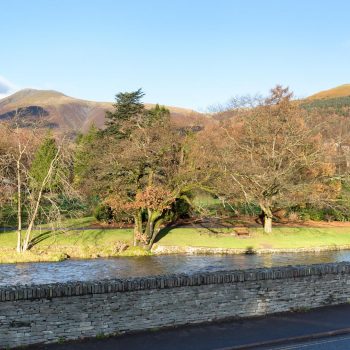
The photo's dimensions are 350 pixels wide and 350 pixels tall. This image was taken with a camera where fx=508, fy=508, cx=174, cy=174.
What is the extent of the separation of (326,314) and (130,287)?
19.6ft

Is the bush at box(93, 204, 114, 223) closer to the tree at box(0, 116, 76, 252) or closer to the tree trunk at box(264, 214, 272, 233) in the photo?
the tree at box(0, 116, 76, 252)

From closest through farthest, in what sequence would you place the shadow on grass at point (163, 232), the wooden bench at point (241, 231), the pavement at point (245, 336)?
the pavement at point (245, 336) < the shadow on grass at point (163, 232) < the wooden bench at point (241, 231)

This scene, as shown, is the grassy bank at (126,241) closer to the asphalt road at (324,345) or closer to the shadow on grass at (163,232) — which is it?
the shadow on grass at (163,232)

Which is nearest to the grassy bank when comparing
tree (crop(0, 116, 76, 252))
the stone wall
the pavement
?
tree (crop(0, 116, 76, 252))

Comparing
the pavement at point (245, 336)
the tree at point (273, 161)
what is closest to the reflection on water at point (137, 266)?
the tree at point (273, 161)

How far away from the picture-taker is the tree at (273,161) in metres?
41.5

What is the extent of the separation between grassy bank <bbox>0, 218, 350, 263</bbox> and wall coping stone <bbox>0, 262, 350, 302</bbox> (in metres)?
20.7

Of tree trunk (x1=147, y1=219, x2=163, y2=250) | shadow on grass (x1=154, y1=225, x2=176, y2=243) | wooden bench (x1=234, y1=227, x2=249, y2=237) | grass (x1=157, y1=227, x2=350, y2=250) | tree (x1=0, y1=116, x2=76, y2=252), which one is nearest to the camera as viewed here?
tree (x1=0, y1=116, x2=76, y2=252)

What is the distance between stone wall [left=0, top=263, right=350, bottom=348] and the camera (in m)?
11.4

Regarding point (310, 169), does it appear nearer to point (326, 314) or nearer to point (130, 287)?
point (326, 314)

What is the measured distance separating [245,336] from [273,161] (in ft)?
106

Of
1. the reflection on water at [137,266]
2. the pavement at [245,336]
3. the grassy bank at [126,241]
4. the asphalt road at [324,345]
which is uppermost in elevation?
the pavement at [245,336]

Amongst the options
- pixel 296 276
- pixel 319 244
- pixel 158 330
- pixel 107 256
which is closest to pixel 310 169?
pixel 319 244

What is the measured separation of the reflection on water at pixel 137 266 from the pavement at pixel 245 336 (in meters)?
14.0
